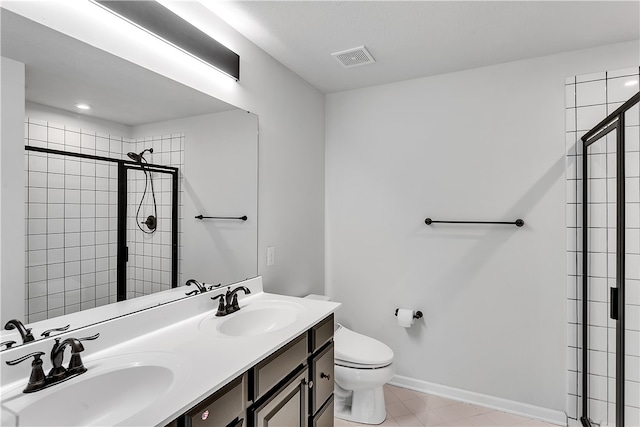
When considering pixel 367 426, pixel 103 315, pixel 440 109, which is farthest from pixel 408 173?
pixel 103 315

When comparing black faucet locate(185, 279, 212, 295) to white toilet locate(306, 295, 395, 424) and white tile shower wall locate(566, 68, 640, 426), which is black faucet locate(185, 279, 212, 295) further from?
white tile shower wall locate(566, 68, 640, 426)

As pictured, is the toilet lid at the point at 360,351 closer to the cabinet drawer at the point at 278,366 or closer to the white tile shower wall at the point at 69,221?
the cabinet drawer at the point at 278,366

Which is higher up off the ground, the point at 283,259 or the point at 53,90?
the point at 53,90

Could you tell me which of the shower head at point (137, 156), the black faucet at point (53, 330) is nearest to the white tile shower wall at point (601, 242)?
the shower head at point (137, 156)

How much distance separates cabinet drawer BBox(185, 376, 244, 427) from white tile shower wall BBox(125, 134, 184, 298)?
1.96 feet

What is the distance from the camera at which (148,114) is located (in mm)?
1372

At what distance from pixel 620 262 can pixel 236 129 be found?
199 cm

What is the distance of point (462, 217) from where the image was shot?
2320 mm

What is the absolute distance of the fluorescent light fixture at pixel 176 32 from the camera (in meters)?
1.25

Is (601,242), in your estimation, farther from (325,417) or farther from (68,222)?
(68,222)

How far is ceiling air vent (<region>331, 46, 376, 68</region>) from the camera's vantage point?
A: 2.04 meters

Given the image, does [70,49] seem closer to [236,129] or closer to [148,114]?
[148,114]

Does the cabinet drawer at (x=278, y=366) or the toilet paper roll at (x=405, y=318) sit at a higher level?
the cabinet drawer at (x=278, y=366)

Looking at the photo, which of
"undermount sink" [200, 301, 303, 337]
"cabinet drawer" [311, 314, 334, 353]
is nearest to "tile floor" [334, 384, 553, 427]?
"cabinet drawer" [311, 314, 334, 353]
